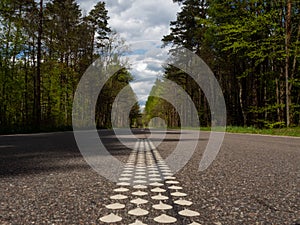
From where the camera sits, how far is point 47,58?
3338cm

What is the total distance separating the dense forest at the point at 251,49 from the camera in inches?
826

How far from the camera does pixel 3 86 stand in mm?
28047

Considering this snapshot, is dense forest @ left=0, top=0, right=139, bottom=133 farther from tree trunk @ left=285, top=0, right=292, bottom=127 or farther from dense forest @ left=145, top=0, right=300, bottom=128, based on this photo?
tree trunk @ left=285, top=0, right=292, bottom=127

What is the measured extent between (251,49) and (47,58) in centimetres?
2220

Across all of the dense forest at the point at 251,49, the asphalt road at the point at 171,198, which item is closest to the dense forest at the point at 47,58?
the dense forest at the point at 251,49

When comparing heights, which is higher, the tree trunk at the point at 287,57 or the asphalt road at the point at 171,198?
the tree trunk at the point at 287,57

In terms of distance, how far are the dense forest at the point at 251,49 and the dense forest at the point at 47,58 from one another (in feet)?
32.9

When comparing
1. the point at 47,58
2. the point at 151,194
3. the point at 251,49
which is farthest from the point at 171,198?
the point at 47,58

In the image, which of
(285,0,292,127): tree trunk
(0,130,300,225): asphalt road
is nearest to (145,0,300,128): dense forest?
(285,0,292,127): tree trunk

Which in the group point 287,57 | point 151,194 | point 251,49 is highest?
point 251,49

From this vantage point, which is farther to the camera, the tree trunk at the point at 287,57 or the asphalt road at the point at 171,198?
the tree trunk at the point at 287,57

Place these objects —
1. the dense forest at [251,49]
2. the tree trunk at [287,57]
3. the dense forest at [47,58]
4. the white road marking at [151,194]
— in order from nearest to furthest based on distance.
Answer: the white road marking at [151,194] → the tree trunk at [287,57] → the dense forest at [251,49] → the dense forest at [47,58]

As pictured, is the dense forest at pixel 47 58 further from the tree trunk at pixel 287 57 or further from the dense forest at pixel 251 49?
the tree trunk at pixel 287 57

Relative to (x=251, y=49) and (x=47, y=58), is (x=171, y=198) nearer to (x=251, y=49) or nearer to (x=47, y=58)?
(x=251, y=49)
